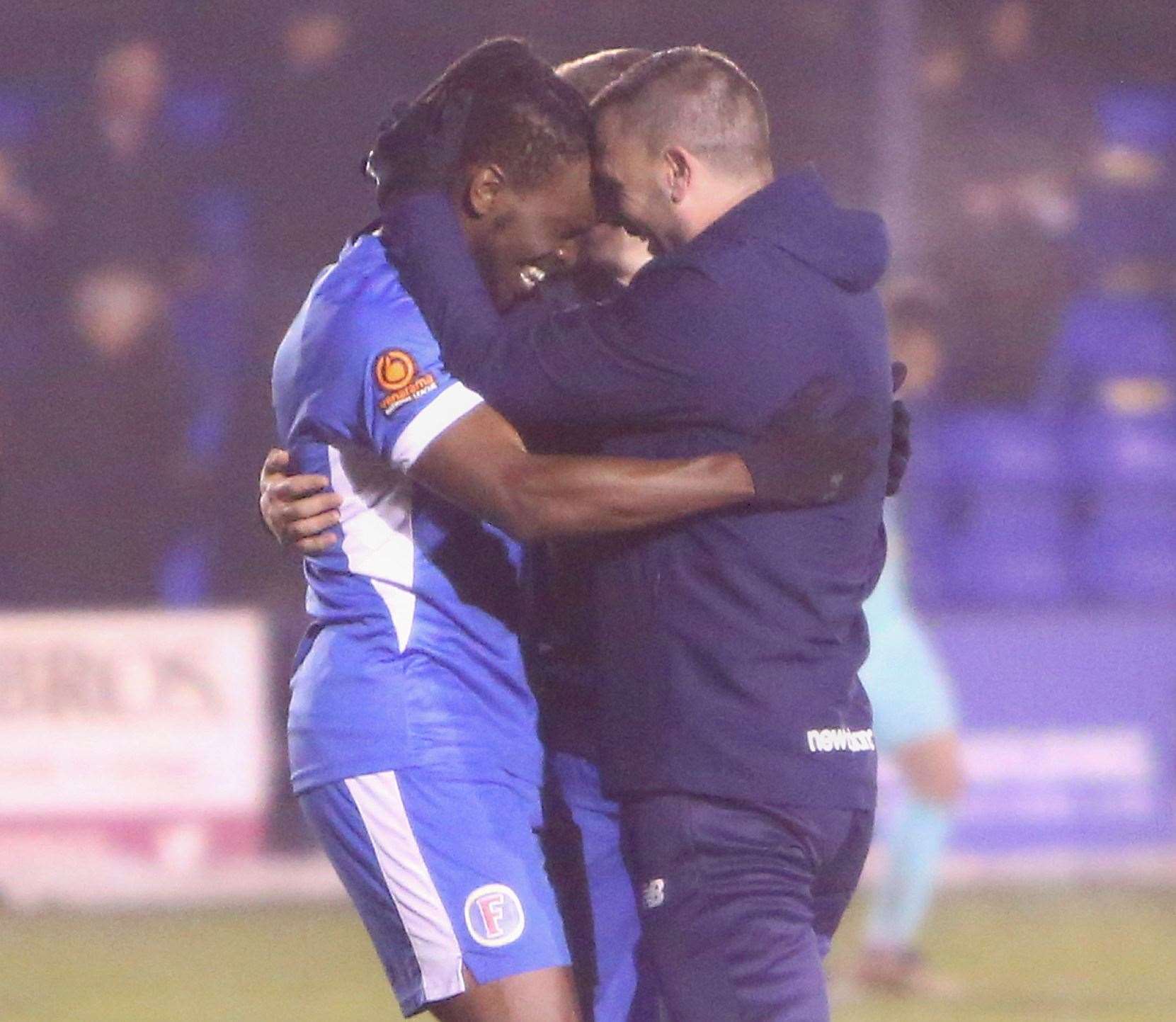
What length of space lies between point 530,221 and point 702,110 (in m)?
0.34

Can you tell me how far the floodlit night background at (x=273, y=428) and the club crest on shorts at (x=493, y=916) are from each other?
398 cm

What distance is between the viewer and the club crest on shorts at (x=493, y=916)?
11.7ft

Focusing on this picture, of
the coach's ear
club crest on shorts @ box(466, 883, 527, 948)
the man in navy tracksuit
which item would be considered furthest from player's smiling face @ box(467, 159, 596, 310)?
club crest on shorts @ box(466, 883, 527, 948)

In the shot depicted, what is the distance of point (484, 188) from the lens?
12.3 ft

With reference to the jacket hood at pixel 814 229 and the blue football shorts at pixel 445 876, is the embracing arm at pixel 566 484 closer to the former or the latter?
the jacket hood at pixel 814 229

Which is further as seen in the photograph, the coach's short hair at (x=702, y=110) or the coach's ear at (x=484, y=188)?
the coach's ear at (x=484, y=188)

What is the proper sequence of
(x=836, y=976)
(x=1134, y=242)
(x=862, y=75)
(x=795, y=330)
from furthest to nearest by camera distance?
1. (x=1134, y=242)
2. (x=862, y=75)
3. (x=836, y=976)
4. (x=795, y=330)

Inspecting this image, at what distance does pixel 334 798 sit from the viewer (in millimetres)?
3686

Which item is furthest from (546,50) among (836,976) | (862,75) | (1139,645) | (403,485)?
(403,485)

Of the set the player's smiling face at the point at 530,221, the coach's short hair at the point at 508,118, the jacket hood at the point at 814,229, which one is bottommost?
the jacket hood at the point at 814,229

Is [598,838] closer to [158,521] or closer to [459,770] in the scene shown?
[459,770]

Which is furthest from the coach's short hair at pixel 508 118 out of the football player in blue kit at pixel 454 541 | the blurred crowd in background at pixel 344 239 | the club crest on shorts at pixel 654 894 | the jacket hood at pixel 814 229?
the blurred crowd in background at pixel 344 239

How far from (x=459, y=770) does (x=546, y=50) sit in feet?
22.1

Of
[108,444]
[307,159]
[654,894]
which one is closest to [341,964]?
[108,444]
